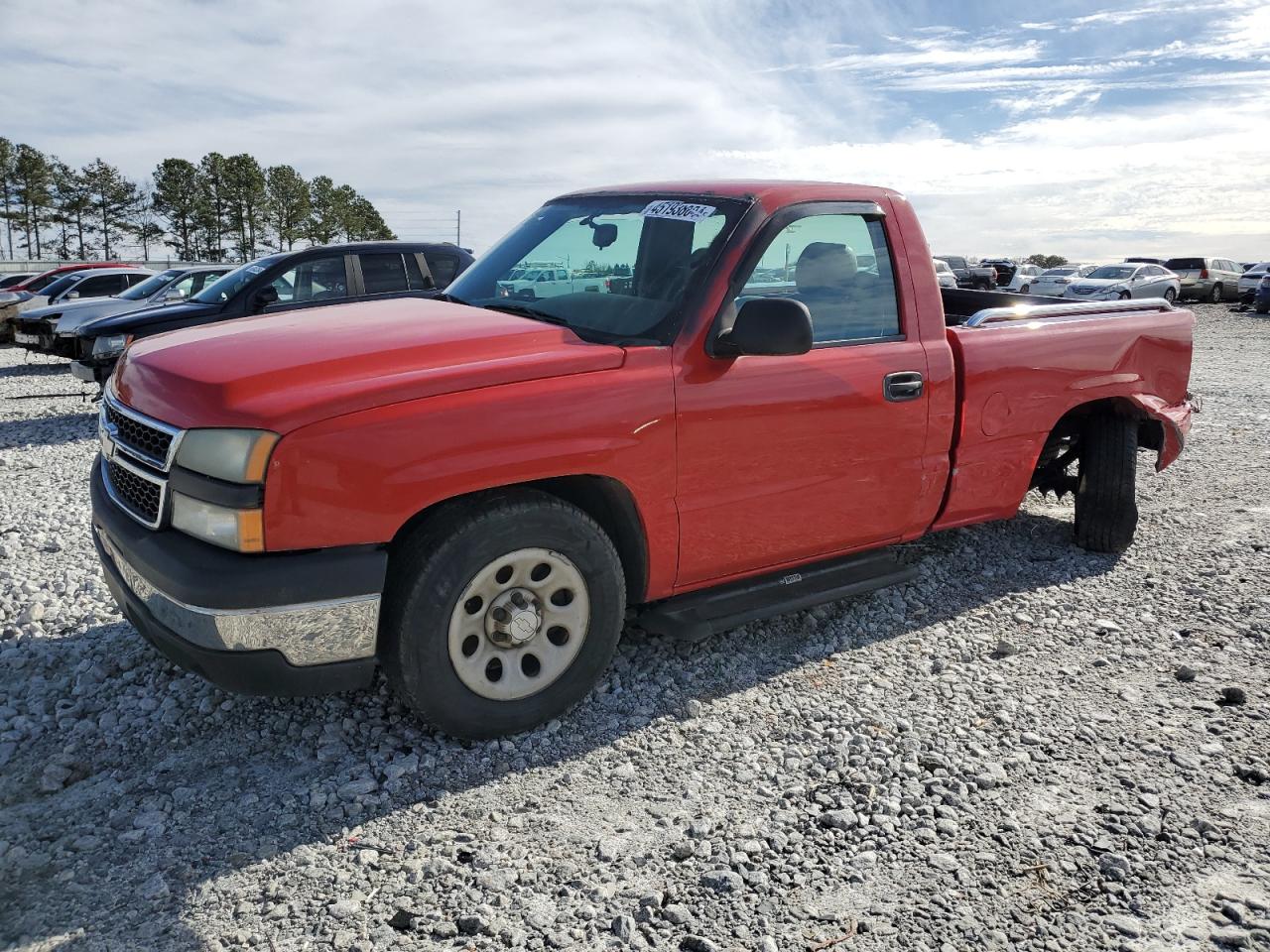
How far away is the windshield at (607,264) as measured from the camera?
143 inches

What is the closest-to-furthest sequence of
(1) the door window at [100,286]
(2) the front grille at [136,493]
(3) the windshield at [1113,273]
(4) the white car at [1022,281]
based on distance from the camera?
(2) the front grille at [136,493], (1) the door window at [100,286], (3) the windshield at [1113,273], (4) the white car at [1022,281]

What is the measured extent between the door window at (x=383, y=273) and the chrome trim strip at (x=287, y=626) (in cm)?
687

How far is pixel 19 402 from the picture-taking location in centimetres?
1135

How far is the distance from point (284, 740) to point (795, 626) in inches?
88.3

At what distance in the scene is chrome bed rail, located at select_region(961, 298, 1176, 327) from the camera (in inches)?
181

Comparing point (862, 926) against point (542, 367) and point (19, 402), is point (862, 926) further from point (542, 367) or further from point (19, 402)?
point (19, 402)

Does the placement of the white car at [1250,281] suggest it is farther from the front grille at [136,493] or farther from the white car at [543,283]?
the front grille at [136,493]

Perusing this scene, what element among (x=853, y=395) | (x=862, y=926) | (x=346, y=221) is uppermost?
(x=346, y=221)

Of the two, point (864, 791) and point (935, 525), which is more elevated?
point (935, 525)

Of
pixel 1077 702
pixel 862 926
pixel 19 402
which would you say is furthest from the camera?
pixel 19 402

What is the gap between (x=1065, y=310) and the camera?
496 centimetres

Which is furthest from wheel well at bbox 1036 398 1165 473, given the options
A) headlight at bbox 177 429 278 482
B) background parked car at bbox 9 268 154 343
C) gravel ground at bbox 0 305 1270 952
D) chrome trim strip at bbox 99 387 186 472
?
background parked car at bbox 9 268 154 343

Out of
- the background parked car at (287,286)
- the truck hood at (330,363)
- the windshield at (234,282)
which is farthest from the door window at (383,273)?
the truck hood at (330,363)

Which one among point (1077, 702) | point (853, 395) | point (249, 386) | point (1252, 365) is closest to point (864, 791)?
point (1077, 702)
